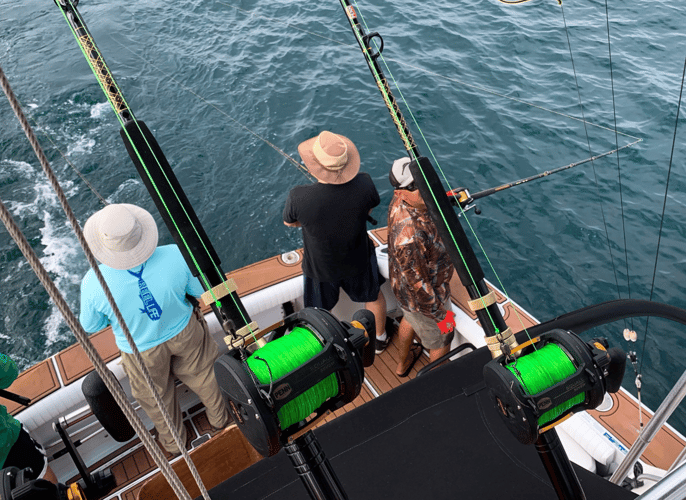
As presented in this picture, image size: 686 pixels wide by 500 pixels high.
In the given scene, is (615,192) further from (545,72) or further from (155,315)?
(155,315)

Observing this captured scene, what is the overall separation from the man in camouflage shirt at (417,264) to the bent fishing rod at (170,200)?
43.1 inches

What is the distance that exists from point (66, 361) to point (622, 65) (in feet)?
32.3

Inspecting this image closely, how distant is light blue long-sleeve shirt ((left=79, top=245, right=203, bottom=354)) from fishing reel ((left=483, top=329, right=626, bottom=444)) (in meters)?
1.54

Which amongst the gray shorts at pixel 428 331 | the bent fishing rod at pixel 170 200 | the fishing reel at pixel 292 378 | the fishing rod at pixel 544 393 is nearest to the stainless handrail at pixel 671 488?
the fishing rod at pixel 544 393

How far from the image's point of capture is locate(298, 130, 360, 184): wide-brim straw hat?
8.46ft

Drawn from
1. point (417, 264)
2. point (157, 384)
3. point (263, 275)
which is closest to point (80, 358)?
point (157, 384)

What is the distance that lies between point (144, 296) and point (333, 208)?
3.46 feet

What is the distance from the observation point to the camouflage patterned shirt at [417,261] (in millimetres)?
2744

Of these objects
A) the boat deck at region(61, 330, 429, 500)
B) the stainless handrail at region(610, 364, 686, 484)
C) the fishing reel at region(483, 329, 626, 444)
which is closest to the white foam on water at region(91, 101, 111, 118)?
the boat deck at region(61, 330, 429, 500)

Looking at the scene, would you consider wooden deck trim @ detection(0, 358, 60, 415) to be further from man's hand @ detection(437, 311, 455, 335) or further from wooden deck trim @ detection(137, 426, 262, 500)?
man's hand @ detection(437, 311, 455, 335)

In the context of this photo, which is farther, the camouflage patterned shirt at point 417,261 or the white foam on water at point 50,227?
the white foam on water at point 50,227

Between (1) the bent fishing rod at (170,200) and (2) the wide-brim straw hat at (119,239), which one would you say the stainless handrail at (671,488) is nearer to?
(1) the bent fishing rod at (170,200)

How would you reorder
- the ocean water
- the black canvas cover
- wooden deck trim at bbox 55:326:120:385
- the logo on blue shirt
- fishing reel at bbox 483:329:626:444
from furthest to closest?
the ocean water
wooden deck trim at bbox 55:326:120:385
the logo on blue shirt
the black canvas cover
fishing reel at bbox 483:329:626:444

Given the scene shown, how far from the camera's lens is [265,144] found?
7.87 meters
